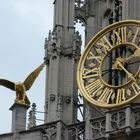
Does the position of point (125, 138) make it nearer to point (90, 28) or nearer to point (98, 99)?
point (98, 99)

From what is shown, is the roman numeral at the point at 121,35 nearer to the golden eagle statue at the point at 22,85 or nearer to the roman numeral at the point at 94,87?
the roman numeral at the point at 94,87

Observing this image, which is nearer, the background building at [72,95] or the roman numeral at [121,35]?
the background building at [72,95]

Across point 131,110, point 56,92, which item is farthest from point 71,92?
point 131,110

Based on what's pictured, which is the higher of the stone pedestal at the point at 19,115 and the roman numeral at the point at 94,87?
the roman numeral at the point at 94,87

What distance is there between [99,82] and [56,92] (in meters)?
2.05

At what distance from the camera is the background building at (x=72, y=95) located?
48188 mm

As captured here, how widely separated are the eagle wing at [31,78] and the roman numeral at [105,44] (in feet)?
7.73

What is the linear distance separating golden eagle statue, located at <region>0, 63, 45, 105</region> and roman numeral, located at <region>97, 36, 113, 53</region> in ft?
7.87

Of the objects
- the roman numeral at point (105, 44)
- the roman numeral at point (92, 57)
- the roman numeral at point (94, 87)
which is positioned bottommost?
the roman numeral at point (94, 87)

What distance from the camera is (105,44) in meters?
49.7

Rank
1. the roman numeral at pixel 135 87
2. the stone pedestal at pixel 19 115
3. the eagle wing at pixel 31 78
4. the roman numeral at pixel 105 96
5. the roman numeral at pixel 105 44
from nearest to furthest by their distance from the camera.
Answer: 1. the roman numeral at pixel 135 87
2. the roman numeral at pixel 105 96
3. the roman numeral at pixel 105 44
4. the stone pedestal at pixel 19 115
5. the eagle wing at pixel 31 78

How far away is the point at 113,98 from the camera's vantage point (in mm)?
48625

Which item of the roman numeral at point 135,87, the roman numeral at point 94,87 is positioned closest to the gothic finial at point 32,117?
the roman numeral at point 94,87

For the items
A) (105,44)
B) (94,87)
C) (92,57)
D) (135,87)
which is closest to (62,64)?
(92,57)
